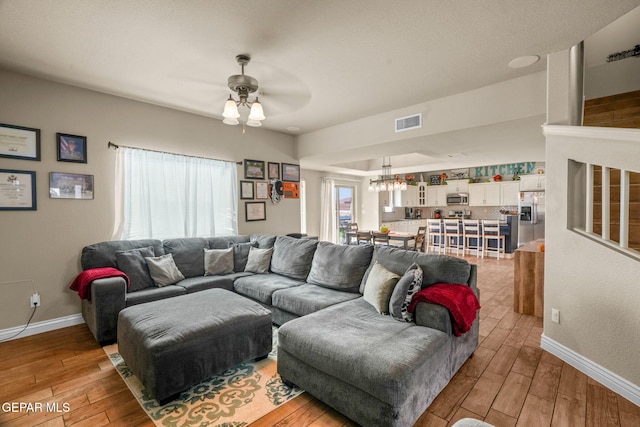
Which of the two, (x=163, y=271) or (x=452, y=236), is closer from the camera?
(x=163, y=271)

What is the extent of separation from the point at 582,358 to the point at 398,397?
183 cm

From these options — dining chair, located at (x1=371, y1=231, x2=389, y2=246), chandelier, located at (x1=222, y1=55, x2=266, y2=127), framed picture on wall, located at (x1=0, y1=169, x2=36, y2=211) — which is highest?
chandelier, located at (x1=222, y1=55, x2=266, y2=127)

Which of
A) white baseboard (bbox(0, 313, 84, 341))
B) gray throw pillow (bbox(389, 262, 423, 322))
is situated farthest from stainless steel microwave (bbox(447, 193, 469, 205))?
white baseboard (bbox(0, 313, 84, 341))

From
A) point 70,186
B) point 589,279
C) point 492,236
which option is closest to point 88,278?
point 70,186

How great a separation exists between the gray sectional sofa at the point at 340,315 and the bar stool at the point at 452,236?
5.26 metres

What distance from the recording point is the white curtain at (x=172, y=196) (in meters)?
3.68

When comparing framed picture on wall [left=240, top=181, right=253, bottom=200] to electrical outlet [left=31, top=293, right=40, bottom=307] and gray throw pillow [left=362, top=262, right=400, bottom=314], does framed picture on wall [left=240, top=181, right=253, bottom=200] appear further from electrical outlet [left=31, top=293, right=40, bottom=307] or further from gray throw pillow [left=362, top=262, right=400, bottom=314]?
gray throw pillow [left=362, top=262, right=400, bottom=314]

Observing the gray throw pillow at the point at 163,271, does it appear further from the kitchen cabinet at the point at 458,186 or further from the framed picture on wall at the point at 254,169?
the kitchen cabinet at the point at 458,186

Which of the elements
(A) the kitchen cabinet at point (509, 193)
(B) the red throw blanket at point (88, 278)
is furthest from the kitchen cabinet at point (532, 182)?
(B) the red throw blanket at point (88, 278)

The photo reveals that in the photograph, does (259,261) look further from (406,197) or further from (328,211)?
(406,197)

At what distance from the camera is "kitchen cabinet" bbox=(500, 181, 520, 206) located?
7688 millimetres

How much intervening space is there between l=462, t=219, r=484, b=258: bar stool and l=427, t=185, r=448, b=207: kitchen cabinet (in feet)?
5.41

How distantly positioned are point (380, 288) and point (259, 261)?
204 centimetres

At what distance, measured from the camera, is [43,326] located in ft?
10.1
